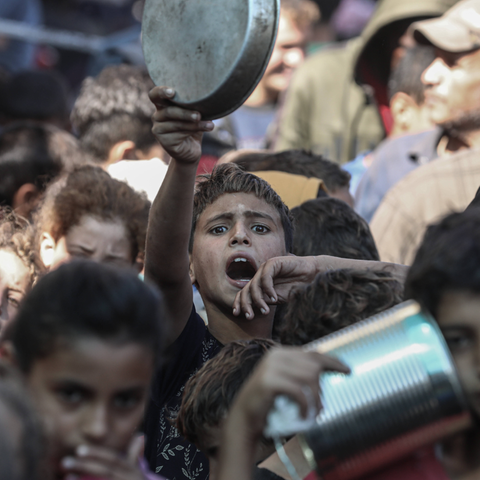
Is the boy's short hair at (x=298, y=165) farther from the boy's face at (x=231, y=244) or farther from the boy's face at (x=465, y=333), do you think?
the boy's face at (x=465, y=333)

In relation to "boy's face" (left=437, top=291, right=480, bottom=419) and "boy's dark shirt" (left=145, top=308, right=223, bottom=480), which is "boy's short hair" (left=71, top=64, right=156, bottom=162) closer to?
"boy's dark shirt" (left=145, top=308, right=223, bottom=480)

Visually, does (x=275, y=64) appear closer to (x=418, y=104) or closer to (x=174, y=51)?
(x=418, y=104)

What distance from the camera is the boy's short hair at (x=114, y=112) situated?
4582 millimetres

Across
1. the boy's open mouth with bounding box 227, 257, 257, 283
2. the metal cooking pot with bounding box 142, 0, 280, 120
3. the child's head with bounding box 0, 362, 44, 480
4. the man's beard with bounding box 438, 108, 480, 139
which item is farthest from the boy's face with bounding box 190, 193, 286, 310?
the man's beard with bounding box 438, 108, 480, 139

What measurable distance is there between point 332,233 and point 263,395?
5.73ft

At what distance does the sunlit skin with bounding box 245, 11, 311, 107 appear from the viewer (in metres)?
6.34

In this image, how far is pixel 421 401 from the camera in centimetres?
122

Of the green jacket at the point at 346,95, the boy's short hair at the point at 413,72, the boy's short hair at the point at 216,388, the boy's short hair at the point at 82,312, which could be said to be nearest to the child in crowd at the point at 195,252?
the boy's short hair at the point at 216,388

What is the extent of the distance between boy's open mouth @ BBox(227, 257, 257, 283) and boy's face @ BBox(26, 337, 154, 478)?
3.50 ft

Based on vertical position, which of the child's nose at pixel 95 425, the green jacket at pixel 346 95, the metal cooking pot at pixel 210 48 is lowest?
the child's nose at pixel 95 425

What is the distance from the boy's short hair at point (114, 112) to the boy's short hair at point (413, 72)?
152 centimetres

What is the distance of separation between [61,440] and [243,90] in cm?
94

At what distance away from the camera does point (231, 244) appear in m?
2.54

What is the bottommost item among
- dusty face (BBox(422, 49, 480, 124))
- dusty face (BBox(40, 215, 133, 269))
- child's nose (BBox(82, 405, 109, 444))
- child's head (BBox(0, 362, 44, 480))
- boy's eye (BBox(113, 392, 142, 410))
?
child's head (BBox(0, 362, 44, 480))
